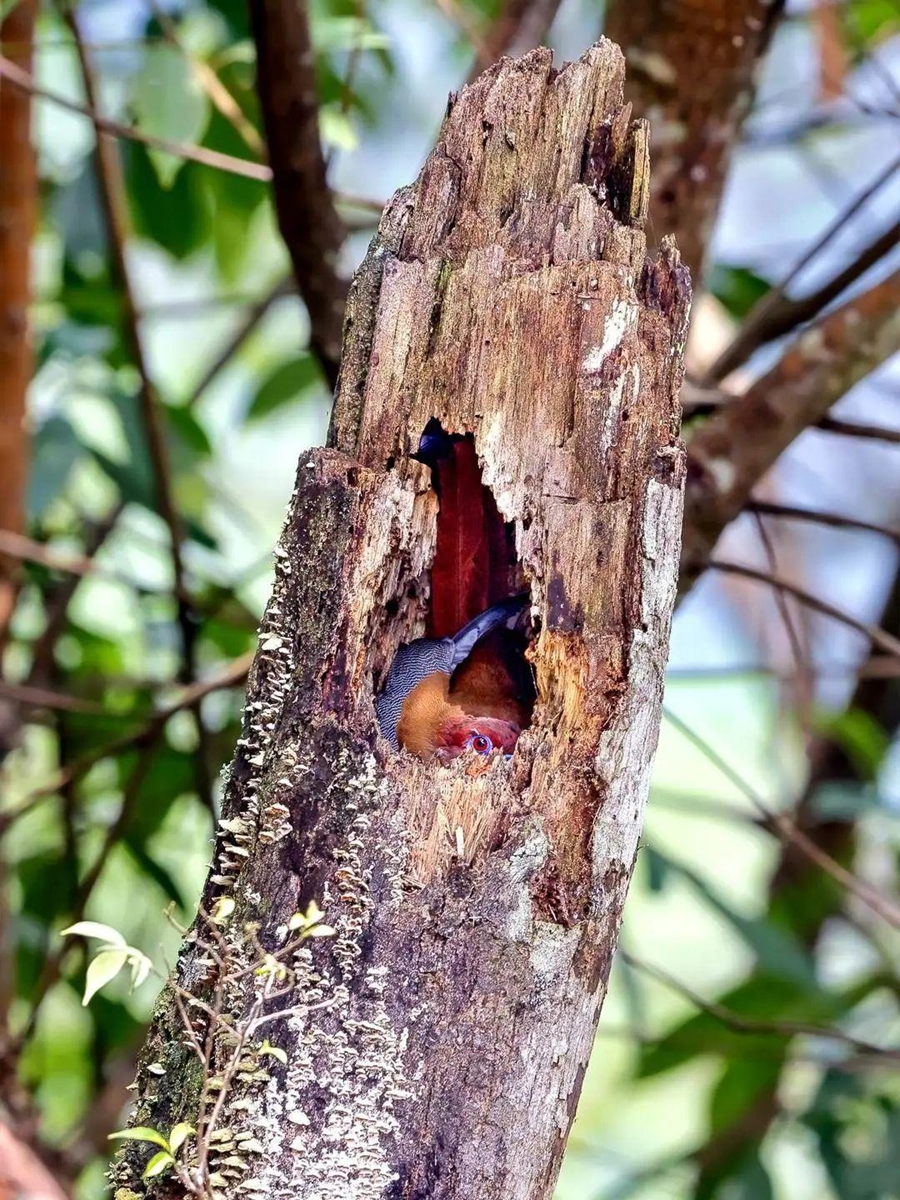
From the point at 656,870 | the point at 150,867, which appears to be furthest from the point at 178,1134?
the point at 150,867

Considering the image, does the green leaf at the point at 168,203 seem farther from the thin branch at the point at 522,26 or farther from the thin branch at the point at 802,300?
the thin branch at the point at 802,300

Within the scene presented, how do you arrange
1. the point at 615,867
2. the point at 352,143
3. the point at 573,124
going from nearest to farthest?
the point at 615,867 < the point at 573,124 < the point at 352,143

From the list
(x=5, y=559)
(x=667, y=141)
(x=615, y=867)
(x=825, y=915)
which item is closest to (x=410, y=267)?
(x=615, y=867)

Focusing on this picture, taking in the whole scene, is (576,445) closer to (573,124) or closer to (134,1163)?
(573,124)

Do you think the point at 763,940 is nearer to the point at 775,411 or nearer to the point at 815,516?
the point at 815,516

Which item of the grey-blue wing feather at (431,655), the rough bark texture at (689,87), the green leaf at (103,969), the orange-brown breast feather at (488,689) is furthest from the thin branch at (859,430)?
the green leaf at (103,969)
